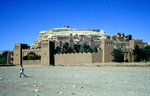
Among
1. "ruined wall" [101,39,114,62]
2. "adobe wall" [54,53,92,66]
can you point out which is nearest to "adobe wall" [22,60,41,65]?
"adobe wall" [54,53,92,66]

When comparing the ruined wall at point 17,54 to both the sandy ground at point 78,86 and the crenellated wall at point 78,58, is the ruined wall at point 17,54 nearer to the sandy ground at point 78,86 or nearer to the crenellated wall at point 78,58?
the crenellated wall at point 78,58

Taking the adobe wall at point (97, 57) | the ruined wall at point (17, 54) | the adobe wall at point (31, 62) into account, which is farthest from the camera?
the ruined wall at point (17, 54)

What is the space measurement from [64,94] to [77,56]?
27.1m

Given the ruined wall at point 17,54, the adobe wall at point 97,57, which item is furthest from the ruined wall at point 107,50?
the ruined wall at point 17,54

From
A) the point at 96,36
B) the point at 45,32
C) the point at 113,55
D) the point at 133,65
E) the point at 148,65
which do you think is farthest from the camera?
the point at 45,32

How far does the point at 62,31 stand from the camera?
96875 millimetres

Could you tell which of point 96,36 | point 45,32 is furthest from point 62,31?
point 96,36

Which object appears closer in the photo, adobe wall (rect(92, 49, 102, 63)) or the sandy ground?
the sandy ground

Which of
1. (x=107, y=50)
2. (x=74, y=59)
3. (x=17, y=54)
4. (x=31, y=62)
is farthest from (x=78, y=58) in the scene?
(x=17, y=54)

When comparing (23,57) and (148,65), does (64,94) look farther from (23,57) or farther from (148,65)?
(23,57)

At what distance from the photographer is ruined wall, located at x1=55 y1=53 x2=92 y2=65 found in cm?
3356

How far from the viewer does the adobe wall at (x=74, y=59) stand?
110 ft

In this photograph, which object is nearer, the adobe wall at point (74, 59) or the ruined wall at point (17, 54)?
the adobe wall at point (74, 59)

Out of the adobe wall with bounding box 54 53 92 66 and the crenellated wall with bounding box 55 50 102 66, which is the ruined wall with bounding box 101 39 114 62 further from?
the adobe wall with bounding box 54 53 92 66
